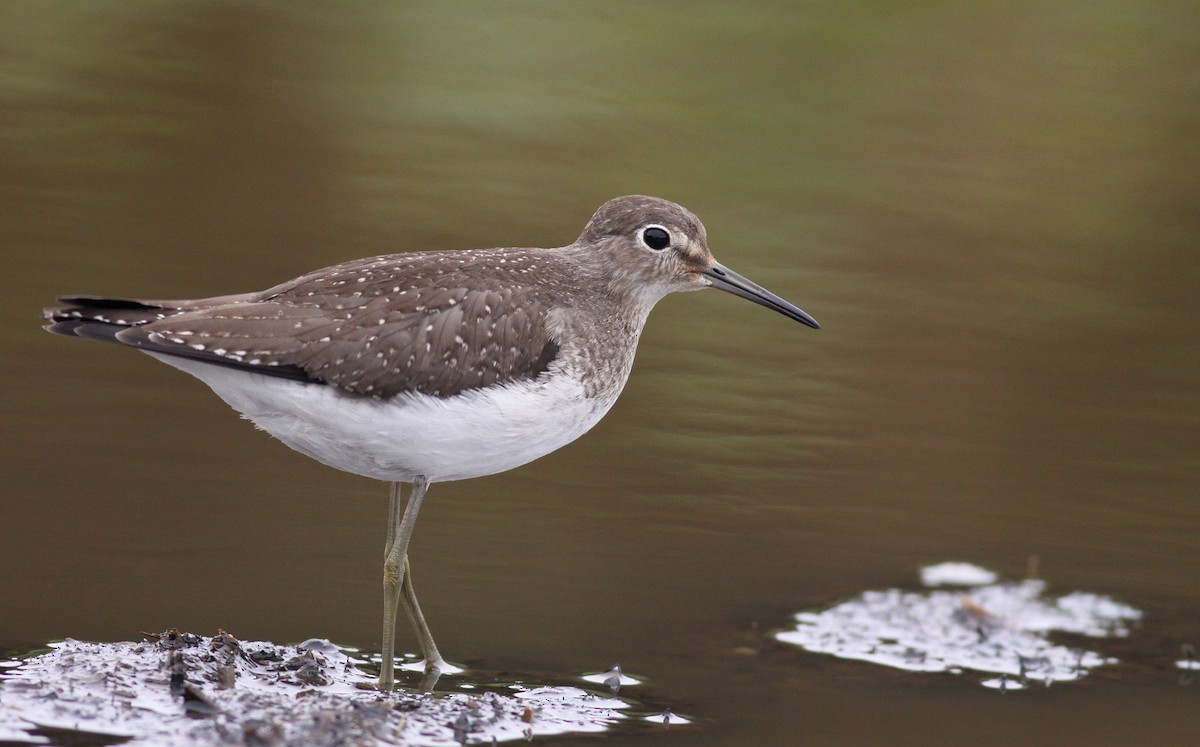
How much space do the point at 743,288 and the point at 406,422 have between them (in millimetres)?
2261

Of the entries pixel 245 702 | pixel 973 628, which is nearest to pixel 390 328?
pixel 245 702

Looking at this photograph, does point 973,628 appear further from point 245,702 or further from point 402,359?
point 245,702

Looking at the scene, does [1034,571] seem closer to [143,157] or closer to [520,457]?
[520,457]

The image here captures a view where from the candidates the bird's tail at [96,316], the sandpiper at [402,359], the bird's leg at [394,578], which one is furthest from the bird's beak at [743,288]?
the bird's tail at [96,316]

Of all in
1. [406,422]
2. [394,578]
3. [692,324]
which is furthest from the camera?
[692,324]

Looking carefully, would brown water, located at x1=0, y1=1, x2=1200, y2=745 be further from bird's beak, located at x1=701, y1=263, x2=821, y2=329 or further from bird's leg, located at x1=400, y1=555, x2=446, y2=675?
bird's beak, located at x1=701, y1=263, x2=821, y2=329

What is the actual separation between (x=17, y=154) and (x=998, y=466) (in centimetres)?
941

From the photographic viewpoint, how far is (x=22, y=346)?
35.7 feet

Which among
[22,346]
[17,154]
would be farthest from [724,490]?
[17,154]

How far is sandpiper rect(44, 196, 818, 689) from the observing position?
22.4ft

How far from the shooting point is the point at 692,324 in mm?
13086

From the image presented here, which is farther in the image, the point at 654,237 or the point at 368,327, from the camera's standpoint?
the point at 654,237

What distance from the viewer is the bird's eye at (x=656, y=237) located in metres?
7.93

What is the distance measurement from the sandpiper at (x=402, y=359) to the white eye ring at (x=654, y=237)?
1.76 feet
